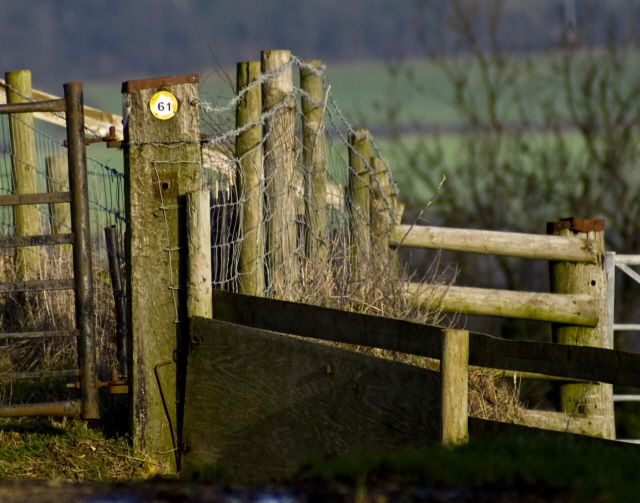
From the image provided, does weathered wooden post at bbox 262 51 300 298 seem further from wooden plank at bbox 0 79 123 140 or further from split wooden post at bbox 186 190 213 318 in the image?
wooden plank at bbox 0 79 123 140

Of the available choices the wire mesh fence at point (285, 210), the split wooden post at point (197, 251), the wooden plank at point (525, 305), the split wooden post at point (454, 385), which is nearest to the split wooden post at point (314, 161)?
the wire mesh fence at point (285, 210)

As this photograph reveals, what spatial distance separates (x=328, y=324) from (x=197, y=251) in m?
1.02

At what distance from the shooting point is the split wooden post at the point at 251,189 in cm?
653

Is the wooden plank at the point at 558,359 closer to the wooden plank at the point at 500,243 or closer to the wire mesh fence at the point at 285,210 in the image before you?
the wire mesh fence at the point at 285,210

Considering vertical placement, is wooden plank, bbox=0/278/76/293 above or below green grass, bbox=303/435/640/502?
above

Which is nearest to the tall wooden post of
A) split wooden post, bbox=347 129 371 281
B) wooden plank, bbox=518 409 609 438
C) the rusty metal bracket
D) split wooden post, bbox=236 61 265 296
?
split wooden post, bbox=236 61 265 296

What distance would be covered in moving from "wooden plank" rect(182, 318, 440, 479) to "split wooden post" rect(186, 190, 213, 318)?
114 mm

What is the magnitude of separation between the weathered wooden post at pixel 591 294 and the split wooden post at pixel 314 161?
6.44ft

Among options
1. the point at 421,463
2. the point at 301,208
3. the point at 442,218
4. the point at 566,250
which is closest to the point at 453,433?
the point at 421,463

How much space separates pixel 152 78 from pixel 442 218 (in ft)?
34.8

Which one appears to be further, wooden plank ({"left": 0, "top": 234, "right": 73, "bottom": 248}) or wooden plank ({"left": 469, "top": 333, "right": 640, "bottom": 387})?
wooden plank ({"left": 0, "top": 234, "right": 73, "bottom": 248})

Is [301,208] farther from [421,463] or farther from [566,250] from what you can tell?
[421,463]

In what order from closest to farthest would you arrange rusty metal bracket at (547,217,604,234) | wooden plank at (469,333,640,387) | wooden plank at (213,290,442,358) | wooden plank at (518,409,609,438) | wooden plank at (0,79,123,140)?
wooden plank at (469,333,640,387), wooden plank at (213,290,442,358), wooden plank at (518,409,609,438), rusty metal bracket at (547,217,604,234), wooden plank at (0,79,123,140)

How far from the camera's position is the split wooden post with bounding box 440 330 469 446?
4156 mm
